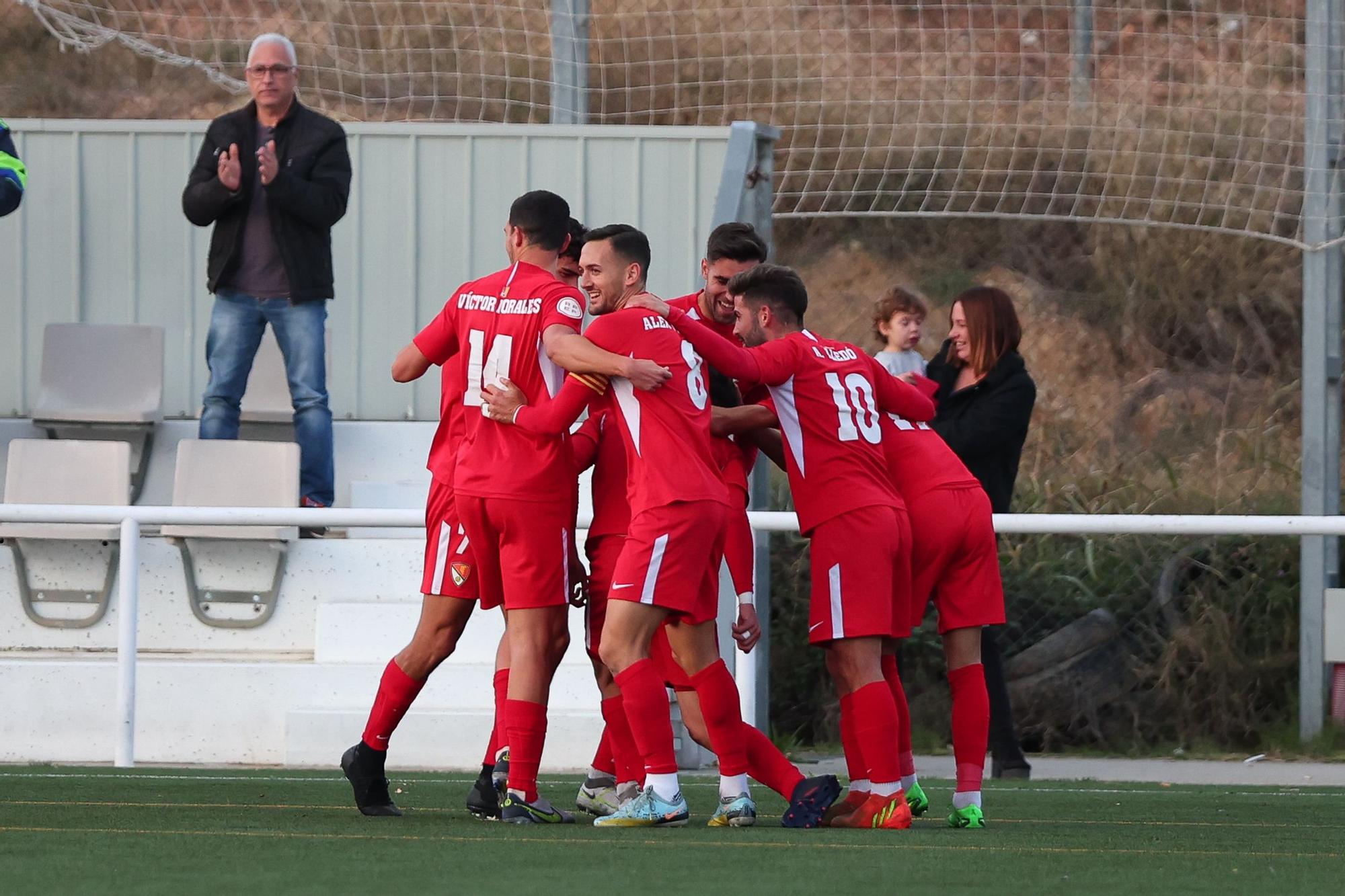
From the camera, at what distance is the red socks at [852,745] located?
511 centimetres

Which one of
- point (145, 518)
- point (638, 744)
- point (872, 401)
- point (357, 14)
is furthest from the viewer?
point (357, 14)

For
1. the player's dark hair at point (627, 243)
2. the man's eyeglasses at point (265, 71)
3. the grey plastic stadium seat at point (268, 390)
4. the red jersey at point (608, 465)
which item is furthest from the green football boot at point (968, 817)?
the grey plastic stadium seat at point (268, 390)

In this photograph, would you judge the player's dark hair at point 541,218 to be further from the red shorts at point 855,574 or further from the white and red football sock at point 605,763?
the white and red football sock at point 605,763

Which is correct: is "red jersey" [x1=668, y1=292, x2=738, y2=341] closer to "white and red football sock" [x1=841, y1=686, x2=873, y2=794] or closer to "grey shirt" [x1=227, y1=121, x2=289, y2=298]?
"white and red football sock" [x1=841, y1=686, x2=873, y2=794]

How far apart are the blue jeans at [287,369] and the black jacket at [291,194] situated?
0.36 feet

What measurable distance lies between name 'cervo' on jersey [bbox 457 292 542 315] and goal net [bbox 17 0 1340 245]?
5.36m

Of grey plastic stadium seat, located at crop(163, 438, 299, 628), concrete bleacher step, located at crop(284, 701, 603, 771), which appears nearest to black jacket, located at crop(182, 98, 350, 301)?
grey plastic stadium seat, located at crop(163, 438, 299, 628)

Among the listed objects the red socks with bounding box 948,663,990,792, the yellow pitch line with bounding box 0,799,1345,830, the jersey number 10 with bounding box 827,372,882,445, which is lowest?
the yellow pitch line with bounding box 0,799,1345,830

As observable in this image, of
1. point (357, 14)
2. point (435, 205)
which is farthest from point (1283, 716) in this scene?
point (357, 14)

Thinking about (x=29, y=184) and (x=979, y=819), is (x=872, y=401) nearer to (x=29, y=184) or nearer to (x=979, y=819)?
(x=979, y=819)

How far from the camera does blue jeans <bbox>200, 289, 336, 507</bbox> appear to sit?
27.5 ft

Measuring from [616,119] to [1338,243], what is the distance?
20.4 feet

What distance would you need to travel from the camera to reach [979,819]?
5.16 meters

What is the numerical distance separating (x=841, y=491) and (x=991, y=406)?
179 centimetres
